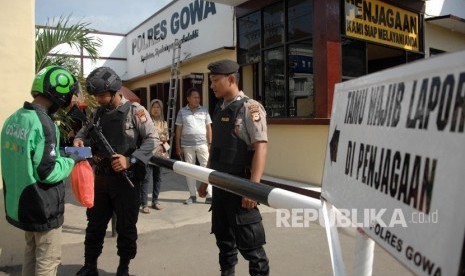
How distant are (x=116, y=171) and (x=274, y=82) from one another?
497 centimetres

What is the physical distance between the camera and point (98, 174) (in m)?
3.49

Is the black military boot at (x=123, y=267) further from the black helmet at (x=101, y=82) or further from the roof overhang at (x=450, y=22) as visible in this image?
the roof overhang at (x=450, y=22)

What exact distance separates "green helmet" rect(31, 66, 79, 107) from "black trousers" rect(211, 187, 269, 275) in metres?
1.29

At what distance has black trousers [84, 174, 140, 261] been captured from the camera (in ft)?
11.1

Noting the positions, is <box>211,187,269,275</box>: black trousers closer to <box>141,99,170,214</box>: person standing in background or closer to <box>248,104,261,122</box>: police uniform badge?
<box>248,104,261,122</box>: police uniform badge

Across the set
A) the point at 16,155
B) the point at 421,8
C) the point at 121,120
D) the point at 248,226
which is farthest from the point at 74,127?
the point at 421,8

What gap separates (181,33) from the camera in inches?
440

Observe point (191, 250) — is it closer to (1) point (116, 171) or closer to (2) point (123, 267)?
(2) point (123, 267)

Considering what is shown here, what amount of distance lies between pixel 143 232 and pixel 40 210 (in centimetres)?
247

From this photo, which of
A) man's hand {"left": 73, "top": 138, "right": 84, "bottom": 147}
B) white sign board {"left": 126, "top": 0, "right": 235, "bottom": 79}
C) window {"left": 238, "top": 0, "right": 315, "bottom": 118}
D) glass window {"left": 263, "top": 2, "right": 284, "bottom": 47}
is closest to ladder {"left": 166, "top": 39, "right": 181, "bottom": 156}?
white sign board {"left": 126, "top": 0, "right": 235, "bottom": 79}

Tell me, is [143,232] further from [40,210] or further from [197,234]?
[40,210]

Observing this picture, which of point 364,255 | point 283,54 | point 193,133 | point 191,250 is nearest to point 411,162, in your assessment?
point 364,255

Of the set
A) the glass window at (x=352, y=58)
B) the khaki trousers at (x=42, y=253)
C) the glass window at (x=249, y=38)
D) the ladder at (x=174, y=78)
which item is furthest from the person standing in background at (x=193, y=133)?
the ladder at (x=174, y=78)

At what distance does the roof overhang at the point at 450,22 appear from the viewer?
829cm
